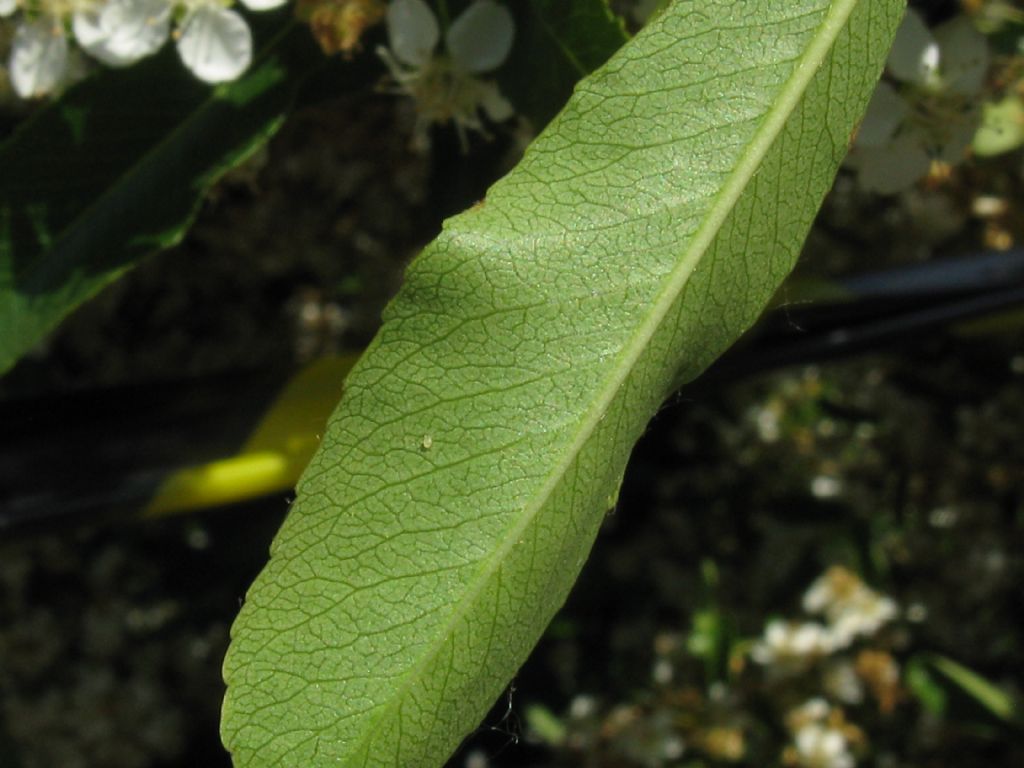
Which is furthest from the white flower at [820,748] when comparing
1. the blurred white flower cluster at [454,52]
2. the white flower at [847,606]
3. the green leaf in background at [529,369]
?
the green leaf in background at [529,369]

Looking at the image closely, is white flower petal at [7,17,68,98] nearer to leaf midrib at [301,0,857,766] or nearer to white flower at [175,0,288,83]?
white flower at [175,0,288,83]

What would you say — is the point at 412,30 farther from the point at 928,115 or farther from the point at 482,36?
the point at 928,115

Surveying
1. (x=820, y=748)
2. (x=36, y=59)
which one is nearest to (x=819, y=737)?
(x=820, y=748)

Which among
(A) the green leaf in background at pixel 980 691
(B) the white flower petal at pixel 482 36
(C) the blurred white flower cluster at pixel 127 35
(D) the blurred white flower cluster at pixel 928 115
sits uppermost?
(C) the blurred white flower cluster at pixel 127 35

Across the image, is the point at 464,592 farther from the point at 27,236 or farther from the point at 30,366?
the point at 30,366

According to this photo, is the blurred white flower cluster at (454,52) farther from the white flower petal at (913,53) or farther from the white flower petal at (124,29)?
the white flower petal at (913,53)

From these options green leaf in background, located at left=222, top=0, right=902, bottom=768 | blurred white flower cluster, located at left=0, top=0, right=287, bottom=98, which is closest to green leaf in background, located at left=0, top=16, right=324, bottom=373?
blurred white flower cluster, located at left=0, top=0, right=287, bottom=98

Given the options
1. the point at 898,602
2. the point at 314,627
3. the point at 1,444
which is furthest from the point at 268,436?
the point at 898,602
